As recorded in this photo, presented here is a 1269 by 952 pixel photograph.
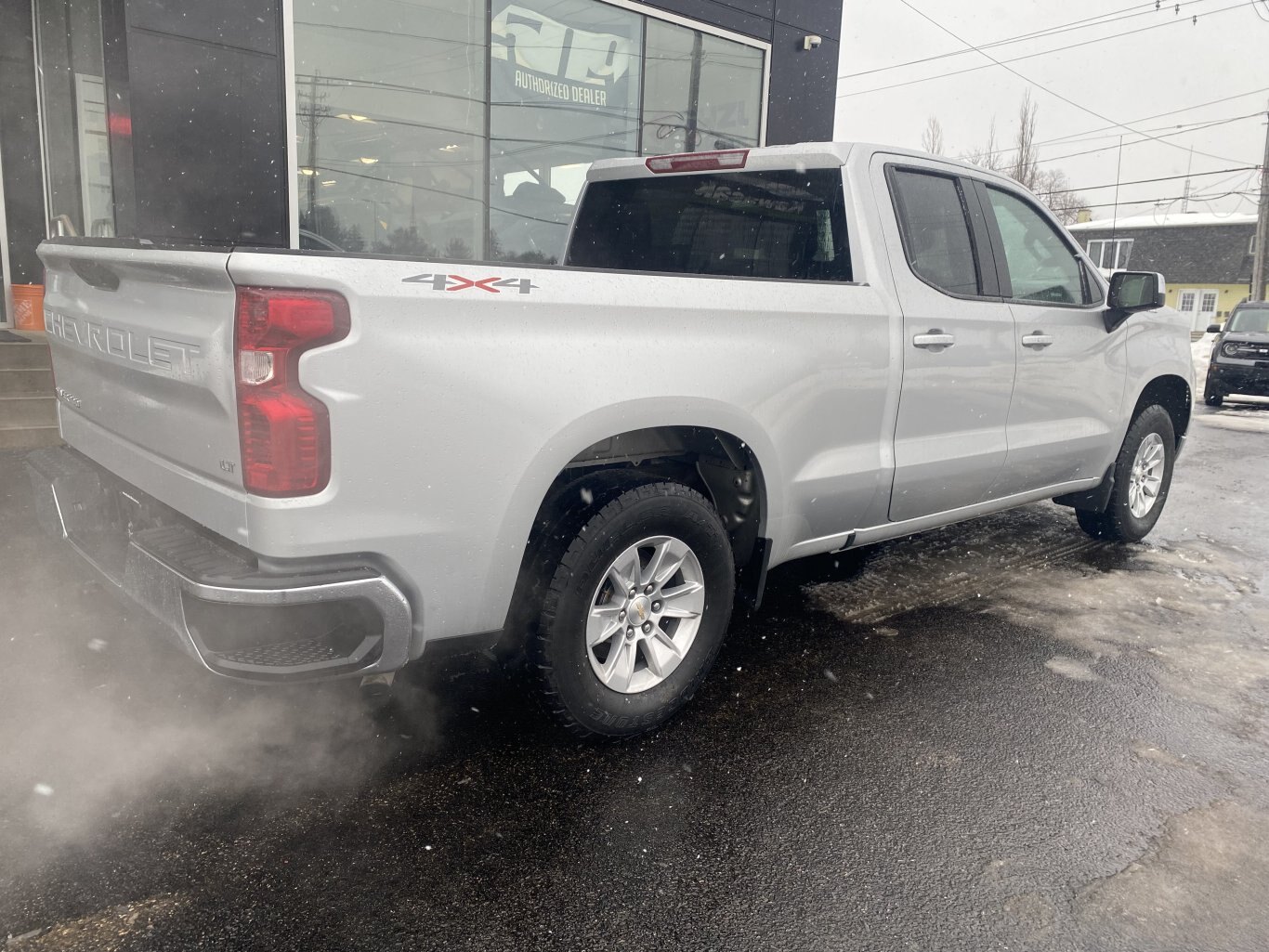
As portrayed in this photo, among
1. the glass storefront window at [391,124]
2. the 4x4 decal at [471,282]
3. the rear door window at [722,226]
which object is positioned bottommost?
the 4x4 decal at [471,282]

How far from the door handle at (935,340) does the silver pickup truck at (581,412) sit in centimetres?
2

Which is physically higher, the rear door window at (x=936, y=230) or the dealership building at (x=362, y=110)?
the dealership building at (x=362, y=110)

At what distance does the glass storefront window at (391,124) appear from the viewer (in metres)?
7.79

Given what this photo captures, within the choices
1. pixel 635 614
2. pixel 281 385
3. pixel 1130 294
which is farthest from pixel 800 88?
pixel 281 385

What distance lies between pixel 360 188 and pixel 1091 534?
6.21 meters

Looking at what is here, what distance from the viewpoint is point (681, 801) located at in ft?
9.32

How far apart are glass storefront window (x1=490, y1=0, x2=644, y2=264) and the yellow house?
47679 millimetres

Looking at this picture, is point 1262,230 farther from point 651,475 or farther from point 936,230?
point 651,475

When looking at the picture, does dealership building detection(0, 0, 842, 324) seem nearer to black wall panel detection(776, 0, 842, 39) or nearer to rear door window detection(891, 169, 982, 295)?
black wall panel detection(776, 0, 842, 39)

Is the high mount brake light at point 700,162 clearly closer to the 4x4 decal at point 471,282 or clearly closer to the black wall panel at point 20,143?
the 4x4 decal at point 471,282

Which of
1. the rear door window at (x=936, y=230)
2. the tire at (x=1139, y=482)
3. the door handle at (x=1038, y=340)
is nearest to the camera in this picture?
the rear door window at (x=936, y=230)

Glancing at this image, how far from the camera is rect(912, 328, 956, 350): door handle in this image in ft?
12.5

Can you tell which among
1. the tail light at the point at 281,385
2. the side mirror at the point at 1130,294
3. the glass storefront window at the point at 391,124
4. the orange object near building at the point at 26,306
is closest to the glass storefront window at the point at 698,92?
the glass storefront window at the point at 391,124

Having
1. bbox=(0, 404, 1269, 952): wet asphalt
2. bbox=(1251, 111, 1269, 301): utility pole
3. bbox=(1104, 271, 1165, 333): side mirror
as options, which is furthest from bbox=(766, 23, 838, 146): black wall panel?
bbox=(1251, 111, 1269, 301): utility pole
